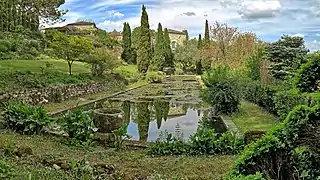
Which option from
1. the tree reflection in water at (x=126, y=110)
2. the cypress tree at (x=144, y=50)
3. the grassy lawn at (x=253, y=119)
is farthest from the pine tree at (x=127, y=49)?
the grassy lawn at (x=253, y=119)

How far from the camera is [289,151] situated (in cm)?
345

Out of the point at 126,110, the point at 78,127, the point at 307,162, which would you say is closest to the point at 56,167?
the point at 78,127

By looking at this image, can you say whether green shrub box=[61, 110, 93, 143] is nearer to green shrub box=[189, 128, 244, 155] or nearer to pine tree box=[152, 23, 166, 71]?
green shrub box=[189, 128, 244, 155]

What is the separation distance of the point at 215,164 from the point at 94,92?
16467mm

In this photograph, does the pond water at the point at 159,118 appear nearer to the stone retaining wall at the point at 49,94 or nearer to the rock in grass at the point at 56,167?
the stone retaining wall at the point at 49,94

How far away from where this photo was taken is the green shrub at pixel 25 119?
8719 millimetres

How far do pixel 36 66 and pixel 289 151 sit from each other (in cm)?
2027

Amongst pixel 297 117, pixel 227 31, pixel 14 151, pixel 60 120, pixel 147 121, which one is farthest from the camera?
pixel 227 31

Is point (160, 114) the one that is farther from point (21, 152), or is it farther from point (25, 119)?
point (21, 152)

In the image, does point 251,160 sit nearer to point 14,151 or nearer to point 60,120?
point 14,151

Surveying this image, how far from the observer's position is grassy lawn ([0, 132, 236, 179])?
17.0ft

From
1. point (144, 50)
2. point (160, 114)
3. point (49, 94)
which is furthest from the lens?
point (144, 50)

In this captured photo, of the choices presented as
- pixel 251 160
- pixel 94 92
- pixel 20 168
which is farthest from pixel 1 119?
pixel 94 92

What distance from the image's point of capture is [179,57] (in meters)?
48.3
